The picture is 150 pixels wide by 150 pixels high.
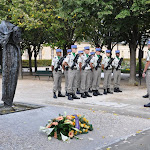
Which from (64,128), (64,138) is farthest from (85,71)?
(64,138)

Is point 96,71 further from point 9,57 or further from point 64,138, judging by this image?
point 64,138

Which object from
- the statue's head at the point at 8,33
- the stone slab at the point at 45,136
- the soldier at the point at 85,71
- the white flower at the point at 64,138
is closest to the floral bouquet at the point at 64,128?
the white flower at the point at 64,138

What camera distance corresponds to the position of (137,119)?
761 centimetres

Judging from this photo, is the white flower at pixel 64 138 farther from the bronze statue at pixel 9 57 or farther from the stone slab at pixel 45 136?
the bronze statue at pixel 9 57

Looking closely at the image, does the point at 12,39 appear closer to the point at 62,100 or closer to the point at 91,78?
the point at 62,100

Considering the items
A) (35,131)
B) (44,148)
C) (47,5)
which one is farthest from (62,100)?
(47,5)

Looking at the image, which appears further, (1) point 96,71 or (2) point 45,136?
(1) point 96,71

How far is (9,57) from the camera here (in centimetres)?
816

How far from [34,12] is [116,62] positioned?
305 inches

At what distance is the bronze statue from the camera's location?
8109 mm

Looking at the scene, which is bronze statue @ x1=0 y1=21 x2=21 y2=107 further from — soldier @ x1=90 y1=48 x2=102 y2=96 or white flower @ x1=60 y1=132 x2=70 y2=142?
soldier @ x1=90 y1=48 x2=102 y2=96

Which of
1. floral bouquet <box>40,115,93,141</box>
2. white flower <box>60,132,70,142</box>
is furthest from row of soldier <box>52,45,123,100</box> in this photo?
white flower <box>60,132,70,142</box>

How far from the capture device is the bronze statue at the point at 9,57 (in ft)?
26.6

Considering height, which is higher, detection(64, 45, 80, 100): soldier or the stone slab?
detection(64, 45, 80, 100): soldier
